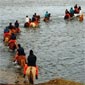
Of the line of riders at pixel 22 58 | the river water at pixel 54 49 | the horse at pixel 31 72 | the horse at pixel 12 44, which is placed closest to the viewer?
the horse at pixel 31 72

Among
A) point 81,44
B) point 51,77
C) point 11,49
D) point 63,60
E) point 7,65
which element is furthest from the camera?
point 81,44

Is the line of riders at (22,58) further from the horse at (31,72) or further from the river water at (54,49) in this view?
the river water at (54,49)

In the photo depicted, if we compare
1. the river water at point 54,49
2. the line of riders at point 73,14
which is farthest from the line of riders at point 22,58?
the line of riders at point 73,14

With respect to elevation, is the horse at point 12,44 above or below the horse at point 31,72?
below

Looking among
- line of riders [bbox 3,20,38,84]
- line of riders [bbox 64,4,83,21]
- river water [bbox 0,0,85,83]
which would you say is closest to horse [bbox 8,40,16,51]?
line of riders [bbox 3,20,38,84]

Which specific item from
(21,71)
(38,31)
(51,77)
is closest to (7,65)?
(21,71)

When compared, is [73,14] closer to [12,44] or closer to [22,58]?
[12,44]

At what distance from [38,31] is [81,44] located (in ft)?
32.8

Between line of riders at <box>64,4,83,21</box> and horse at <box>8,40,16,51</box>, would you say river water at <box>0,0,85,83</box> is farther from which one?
line of riders at <box>64,4,83,21</box>

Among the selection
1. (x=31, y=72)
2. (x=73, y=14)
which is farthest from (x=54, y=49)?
(x=73, y=14)

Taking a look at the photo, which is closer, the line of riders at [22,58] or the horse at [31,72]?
the horse at [31,72]

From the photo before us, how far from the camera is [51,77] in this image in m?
25.6

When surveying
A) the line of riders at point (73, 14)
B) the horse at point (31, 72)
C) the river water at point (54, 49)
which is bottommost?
the river water at point (54, 49)

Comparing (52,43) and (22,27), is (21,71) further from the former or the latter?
(22,27)
